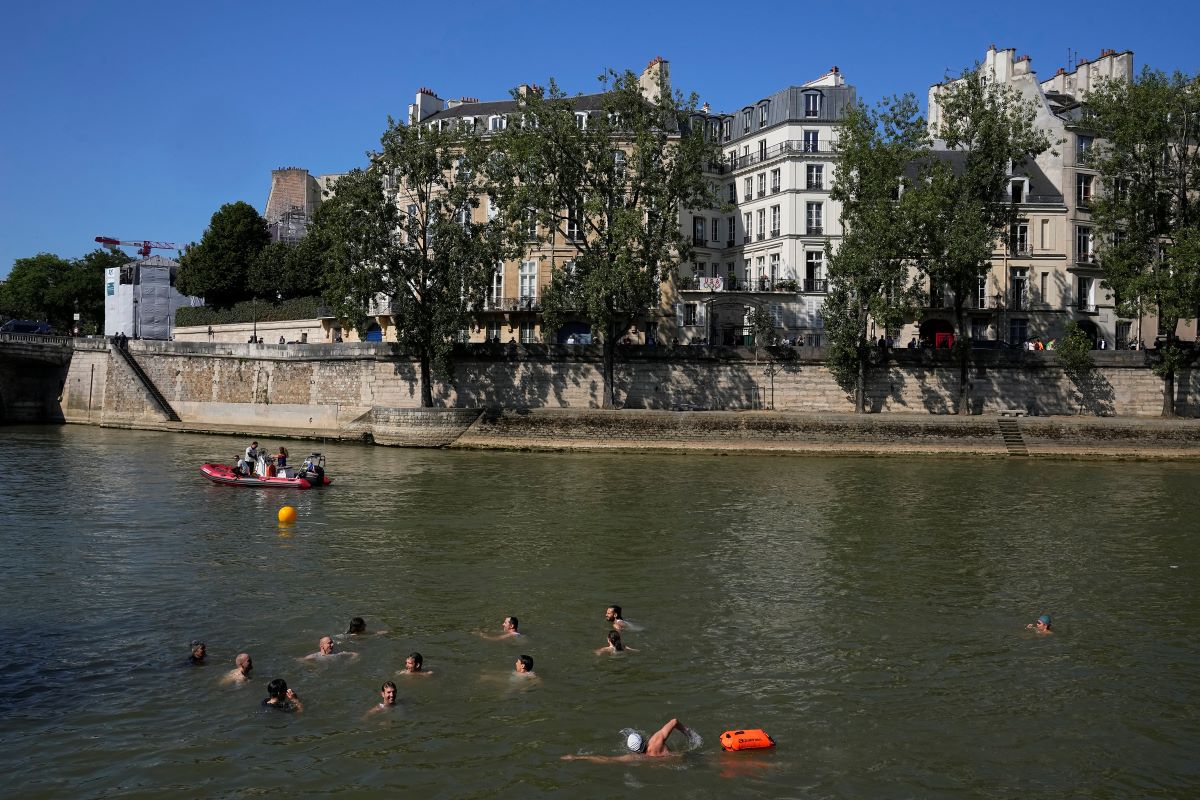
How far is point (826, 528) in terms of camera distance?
2841 cm

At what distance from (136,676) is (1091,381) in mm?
47390

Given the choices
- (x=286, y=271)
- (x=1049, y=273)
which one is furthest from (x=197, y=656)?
(x=286, y=271)

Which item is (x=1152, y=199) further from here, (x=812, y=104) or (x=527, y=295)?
(x=527, y=295)

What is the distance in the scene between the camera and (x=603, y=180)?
48406 mm

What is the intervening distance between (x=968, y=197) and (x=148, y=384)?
44517 millimetres

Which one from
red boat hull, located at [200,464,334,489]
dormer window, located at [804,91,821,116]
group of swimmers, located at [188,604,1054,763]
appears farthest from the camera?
dormer window, located at [804,91,821,116]

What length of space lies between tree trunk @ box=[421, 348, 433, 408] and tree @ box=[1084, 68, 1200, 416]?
105ft

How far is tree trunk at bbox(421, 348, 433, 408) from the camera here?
49.0 metres

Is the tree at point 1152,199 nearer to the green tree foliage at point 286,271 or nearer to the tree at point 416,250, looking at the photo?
the tree at point 416,250

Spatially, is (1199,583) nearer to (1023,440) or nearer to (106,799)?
(106,799)

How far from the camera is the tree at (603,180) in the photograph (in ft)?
153

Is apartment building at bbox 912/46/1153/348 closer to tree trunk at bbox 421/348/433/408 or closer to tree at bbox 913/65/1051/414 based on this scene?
tree at bbox 913/65/1051/414

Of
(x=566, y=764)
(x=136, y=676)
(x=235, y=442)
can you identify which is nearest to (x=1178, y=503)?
(x=566, y=764)

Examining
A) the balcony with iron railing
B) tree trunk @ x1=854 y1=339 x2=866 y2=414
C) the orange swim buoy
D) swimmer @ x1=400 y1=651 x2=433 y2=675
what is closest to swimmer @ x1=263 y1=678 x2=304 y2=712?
swimmer @ x1=400 y1=651 x2=433 y2=675
